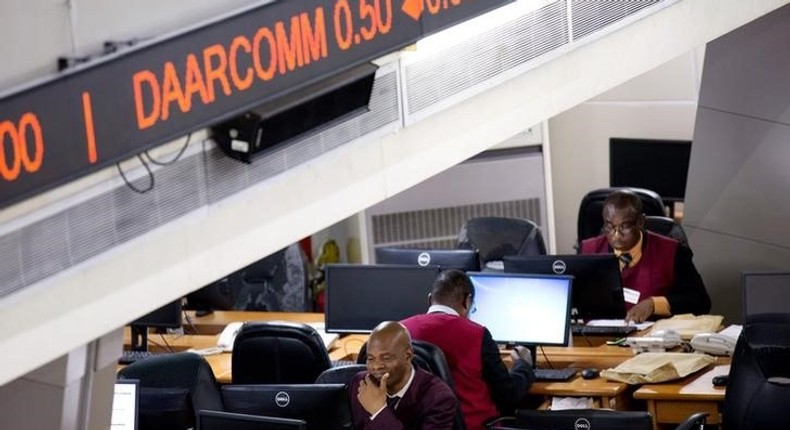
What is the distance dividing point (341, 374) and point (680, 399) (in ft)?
5.84

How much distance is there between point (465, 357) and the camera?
8812mm

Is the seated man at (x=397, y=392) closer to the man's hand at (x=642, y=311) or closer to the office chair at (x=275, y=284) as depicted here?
the man's hand at (x=642, y=311)

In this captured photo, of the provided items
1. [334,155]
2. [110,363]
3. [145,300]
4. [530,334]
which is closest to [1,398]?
[110,363]

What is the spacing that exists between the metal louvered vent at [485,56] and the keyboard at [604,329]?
86.4 inches

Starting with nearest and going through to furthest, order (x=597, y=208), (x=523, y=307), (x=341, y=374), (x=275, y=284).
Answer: (x=341, y=374), (x=523, y=307), (x=597, y=208), (x=275, y=284)

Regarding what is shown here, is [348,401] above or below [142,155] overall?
below

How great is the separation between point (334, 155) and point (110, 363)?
1.31 meters

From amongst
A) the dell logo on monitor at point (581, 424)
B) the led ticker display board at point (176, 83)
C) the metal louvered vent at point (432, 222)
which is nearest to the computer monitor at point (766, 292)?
the dell logo on monitor at point (581, 424)

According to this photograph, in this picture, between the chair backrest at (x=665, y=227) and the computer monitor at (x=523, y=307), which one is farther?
the chair backrest at (x=665, y=227)

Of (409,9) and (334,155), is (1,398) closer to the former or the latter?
(334,155)

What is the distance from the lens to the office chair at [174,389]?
8523 millimetres

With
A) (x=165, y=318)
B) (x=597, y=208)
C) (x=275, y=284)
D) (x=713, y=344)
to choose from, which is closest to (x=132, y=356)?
(x=165, y=318)

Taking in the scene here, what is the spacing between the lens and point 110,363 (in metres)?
7.41

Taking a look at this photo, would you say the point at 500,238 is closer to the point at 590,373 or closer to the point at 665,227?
the point at 665,227
